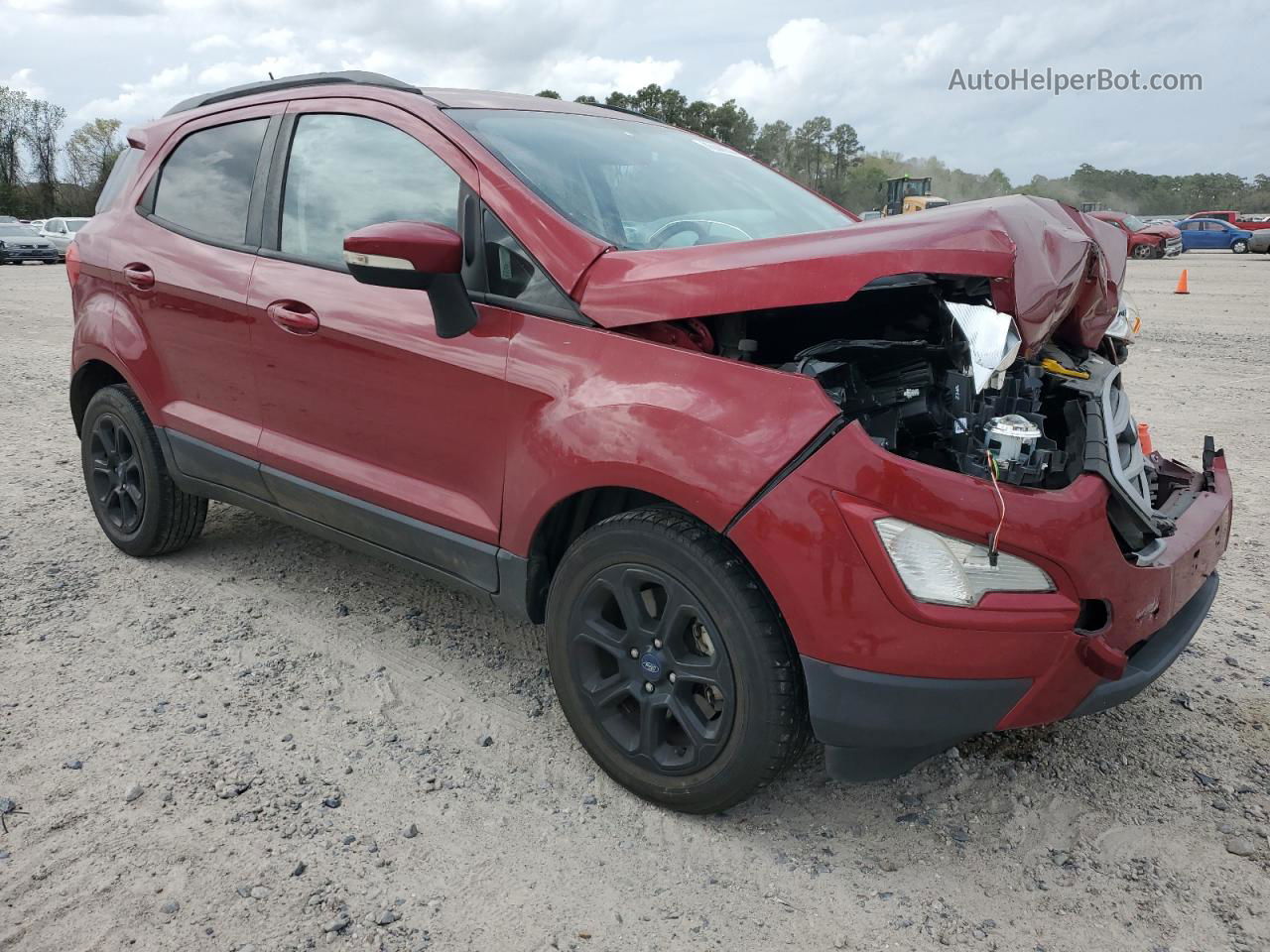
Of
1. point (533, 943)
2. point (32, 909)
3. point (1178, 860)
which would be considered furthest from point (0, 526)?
point (1178, 860)

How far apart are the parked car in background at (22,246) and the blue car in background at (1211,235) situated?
33864mm

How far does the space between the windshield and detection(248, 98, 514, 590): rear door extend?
0.81 feet

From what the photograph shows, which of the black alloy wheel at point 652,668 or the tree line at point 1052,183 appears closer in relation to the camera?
the black alloy wheel at point 652,668

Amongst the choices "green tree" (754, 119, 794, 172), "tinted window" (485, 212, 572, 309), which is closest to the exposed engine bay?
"tinted window" (485, 212, 572, 309)

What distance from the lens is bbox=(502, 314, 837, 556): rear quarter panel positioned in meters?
2.14

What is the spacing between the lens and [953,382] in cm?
219

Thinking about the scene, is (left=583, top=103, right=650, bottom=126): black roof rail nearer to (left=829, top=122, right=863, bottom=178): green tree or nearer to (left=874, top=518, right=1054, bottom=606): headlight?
(left=874, top=518, right=1054, bottom=606): headlight

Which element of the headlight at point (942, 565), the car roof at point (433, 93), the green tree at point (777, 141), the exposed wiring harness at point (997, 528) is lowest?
the headlight at point (942, 565)

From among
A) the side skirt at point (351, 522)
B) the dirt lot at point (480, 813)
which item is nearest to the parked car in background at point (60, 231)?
the side skirt at point (351, 522)

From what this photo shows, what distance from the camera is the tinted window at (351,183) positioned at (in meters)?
2.85

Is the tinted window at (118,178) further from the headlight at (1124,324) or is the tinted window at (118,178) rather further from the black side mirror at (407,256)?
the headlight at (1124,324)

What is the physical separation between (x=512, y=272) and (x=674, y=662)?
113cm

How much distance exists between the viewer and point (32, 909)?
7.08ft

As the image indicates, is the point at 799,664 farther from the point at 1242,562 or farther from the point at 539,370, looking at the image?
the point at 1242,562
